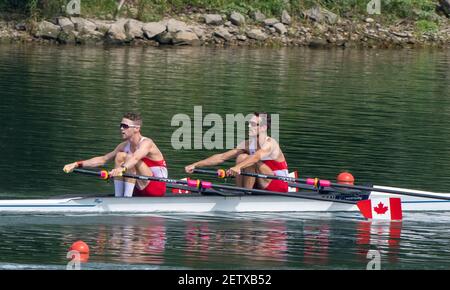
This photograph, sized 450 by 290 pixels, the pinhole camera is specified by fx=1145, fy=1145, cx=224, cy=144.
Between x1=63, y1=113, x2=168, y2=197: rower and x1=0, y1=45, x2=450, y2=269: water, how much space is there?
2.31 ft

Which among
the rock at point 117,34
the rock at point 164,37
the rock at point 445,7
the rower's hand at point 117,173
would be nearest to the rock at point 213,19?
the rock at point 164,37

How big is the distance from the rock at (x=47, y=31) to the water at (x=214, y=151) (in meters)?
1.60

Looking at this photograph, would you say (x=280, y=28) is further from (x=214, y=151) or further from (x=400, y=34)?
(x=214, y=151)

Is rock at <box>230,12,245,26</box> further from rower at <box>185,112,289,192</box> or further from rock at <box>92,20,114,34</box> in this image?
rower at <box>185,112,289,192</box>

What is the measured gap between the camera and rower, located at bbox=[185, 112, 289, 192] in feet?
68.9

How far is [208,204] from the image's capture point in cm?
2088

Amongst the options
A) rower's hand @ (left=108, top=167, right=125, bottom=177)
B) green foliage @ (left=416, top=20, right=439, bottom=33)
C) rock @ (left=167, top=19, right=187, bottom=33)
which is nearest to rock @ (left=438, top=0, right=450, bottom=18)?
green foliage @ (left=416, top=20, right=439, bottom=33)

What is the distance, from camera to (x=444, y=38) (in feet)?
181

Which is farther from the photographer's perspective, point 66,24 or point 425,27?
point 425,27

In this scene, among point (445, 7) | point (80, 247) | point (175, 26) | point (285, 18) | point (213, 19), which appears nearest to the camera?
point (80, 247)

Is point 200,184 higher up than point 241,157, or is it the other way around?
point 241,157

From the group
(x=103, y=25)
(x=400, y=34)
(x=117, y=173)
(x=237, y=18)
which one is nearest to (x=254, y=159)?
(x=117, y=173)

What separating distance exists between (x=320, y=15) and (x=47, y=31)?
42.6ft

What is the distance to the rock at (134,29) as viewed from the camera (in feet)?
164
